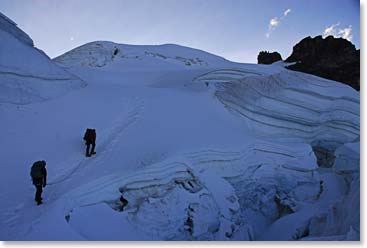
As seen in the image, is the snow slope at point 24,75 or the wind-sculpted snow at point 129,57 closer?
the snow slope at point 24,75

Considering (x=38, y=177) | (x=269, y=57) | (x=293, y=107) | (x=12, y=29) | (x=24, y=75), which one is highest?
(x=269, y=57)

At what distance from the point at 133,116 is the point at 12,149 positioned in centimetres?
291

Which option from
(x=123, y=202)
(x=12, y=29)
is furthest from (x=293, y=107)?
(x=12, y=29)

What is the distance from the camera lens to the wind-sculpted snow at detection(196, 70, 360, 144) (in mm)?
9477

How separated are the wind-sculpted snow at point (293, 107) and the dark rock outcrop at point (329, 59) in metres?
8.61

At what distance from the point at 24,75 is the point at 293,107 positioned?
7917 mm

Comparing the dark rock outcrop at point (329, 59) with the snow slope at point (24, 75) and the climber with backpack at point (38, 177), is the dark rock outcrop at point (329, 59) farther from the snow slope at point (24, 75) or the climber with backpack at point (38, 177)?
the climber with backpack at point (38, 177)

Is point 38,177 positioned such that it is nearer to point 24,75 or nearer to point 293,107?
point 24,75

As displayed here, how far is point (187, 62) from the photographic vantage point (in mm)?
18906

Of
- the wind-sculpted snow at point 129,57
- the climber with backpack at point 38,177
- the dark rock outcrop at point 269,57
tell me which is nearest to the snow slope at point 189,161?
the climber with backpack at point 38,177

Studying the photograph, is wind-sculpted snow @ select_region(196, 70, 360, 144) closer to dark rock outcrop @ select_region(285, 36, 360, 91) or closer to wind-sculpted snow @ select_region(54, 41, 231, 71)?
wind-sculpted snow @ select_region(54, 41, 231, 71)

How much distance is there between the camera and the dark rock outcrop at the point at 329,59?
19375mm

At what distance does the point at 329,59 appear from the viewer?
22938 mm

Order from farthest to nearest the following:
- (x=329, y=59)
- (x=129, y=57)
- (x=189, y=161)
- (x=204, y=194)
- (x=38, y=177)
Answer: (x=329, y=59)
(x=129, y=57)
(x=189, y=161)
(x=204, y=194)
(x=38, y=177)
